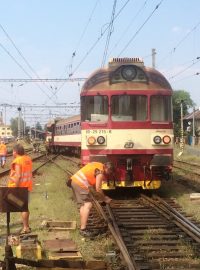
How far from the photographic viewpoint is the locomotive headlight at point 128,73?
13069 millimetres

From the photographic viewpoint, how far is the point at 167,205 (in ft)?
36.2

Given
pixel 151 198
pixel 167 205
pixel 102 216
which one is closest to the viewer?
pixel 102 216

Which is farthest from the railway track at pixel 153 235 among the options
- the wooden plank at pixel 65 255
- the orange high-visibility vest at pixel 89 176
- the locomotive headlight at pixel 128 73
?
the locomotive headlight at pixel 128 73

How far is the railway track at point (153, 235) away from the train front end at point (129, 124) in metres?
1.16

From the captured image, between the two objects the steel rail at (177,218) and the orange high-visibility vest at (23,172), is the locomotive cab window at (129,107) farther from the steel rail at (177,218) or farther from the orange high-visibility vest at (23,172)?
the orange high-visibility vest at (23,172)

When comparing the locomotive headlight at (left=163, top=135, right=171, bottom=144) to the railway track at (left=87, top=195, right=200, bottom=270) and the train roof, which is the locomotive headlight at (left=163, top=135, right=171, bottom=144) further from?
the railway track at (left=87, top=195, right=200, bottom=270)

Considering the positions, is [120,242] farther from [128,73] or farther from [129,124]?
[128,73]

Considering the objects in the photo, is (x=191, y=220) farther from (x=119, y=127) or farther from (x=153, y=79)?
(x=153, y=79)

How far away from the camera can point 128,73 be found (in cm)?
1310

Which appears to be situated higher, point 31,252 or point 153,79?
point 153,79

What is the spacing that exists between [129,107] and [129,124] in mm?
514

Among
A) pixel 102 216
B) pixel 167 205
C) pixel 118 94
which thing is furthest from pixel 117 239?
pixel 118 94

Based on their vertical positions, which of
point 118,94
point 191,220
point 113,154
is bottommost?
point 191,220

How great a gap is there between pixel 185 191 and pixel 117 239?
714 cm
